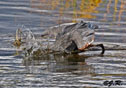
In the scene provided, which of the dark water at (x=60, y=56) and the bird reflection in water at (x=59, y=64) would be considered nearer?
the dark water at (x=60, y=56)

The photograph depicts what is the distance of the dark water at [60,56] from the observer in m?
9.70

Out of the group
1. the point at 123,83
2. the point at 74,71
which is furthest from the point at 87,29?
the point at 123,83

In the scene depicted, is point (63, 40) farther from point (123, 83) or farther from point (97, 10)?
point (97, 10)

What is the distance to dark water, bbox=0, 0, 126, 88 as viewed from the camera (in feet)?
31.8

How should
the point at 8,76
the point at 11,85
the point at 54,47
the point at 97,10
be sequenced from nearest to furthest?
the point at 11,85
the point at 8,76
the point at 54,47
the point at 97,10

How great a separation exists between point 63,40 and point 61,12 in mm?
6323

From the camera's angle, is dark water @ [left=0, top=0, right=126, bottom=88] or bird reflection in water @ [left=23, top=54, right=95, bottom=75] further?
bird reflection in water @ [left=23, top=54, right=95, bottom=75]

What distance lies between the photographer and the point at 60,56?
39.9 ft

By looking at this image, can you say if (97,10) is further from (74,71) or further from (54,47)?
(74,71)

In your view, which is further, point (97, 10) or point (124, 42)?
point (97, 10)

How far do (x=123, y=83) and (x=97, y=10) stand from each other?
10053mm

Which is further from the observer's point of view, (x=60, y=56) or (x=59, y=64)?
(x=60, y=56)

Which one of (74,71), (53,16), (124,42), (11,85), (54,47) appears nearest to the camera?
(11,85)

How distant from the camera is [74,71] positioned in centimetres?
1055
